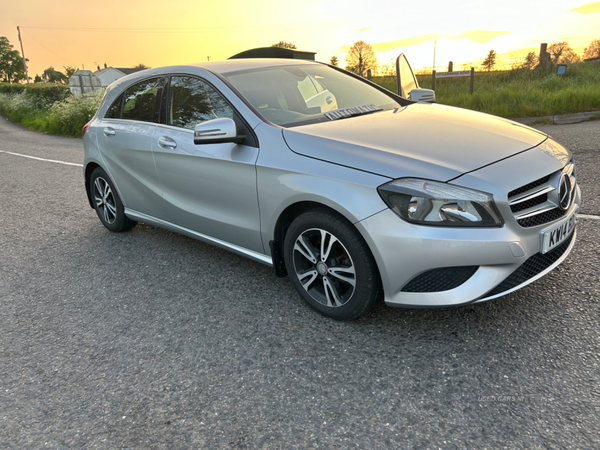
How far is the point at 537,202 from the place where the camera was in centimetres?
264

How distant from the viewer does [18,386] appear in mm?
2684

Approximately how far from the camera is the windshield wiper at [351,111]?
3.53 m

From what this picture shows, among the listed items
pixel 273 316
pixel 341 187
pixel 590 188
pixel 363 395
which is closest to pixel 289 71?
pixel 341 187

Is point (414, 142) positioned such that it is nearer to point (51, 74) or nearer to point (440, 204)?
point (440, 204)

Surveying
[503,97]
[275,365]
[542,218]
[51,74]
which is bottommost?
[275,365]

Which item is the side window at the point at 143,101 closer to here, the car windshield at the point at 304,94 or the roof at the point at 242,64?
the roof at the point at 242,64

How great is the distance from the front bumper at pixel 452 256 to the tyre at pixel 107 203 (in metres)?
3.13

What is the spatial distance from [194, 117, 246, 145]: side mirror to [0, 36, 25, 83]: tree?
12116 cm

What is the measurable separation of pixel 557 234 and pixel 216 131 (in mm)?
2110

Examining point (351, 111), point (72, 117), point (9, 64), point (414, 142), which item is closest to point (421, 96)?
point (351, 111)

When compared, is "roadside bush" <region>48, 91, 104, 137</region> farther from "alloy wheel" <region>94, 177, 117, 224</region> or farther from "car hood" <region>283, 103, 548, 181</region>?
"car hood" <region>283, 103, 548, 181</region>

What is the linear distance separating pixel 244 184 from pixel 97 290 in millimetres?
1556

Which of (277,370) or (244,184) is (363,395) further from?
(244,184)

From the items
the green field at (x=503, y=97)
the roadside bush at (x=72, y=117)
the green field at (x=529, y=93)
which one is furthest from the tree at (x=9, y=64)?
the green field at (x=529, y=93)
